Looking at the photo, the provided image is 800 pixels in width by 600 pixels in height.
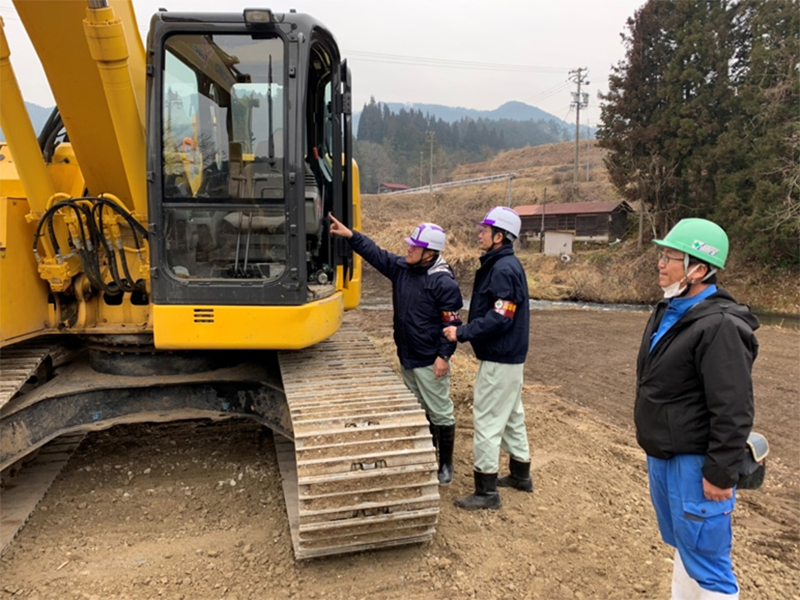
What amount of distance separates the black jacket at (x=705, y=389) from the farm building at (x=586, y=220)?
29.6m

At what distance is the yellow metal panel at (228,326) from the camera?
133 inches

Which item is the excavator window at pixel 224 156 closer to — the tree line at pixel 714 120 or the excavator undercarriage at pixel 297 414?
the excavator undercarriage at pixel 297 414

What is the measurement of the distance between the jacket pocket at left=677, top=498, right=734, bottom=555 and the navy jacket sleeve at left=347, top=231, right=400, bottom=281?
→ 2387 mm

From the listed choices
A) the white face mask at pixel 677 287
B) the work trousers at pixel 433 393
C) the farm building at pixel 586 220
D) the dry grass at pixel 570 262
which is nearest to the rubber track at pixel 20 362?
the work trousers at pixel 433 393

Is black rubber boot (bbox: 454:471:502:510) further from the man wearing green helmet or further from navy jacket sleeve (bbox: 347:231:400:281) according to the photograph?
navy jacket sleeve (bbox: 347:231:400:281)

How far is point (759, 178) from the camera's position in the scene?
19766 mm

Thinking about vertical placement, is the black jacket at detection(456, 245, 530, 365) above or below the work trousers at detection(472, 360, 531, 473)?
above

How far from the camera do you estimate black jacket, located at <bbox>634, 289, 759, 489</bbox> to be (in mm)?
2206

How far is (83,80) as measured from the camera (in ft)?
11.0

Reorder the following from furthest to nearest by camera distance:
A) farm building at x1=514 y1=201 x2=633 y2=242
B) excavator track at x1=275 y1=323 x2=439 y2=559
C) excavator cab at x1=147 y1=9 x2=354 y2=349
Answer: farm building at x1=514 y1=201 x2=633 y2=242, excavator cab at x1=147 y1=9 x2=354 y2=349, excavator track at x1=275 y1=323 x2=439 y2=559

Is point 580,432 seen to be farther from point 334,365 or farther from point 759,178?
point 759,178

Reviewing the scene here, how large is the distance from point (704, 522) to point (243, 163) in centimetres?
292

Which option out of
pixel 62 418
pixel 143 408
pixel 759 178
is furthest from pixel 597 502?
pixel 759 178

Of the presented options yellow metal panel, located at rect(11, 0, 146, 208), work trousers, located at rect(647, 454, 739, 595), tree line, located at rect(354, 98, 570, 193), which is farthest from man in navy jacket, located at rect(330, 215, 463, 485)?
tree line, located at rect(354, 98, 570, 193)
